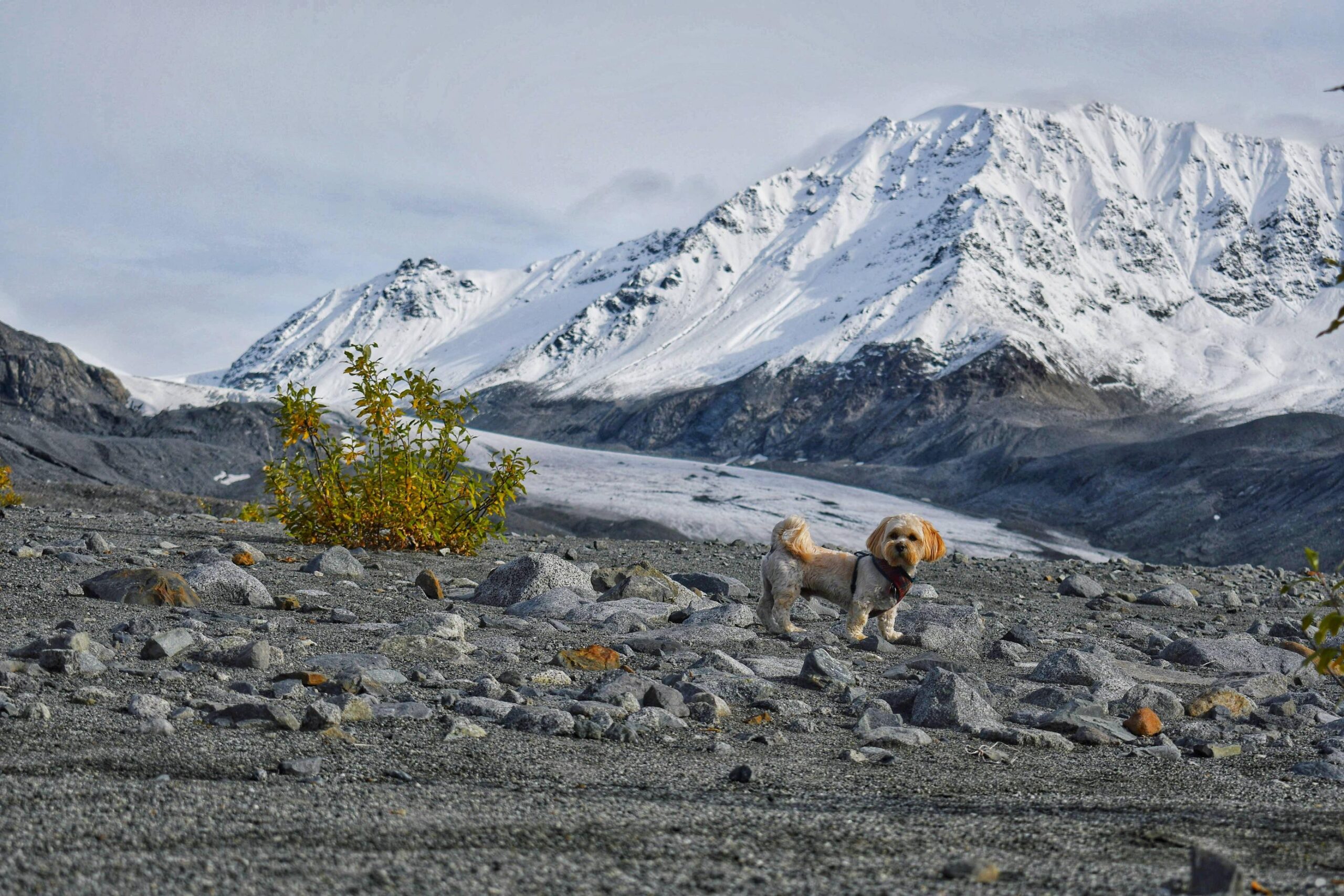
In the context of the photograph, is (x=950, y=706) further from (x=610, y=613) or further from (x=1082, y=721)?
(x=610, y=613)

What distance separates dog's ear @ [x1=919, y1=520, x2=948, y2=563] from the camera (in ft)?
26.4

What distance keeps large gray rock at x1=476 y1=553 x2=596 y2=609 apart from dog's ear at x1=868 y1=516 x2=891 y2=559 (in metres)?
2.23

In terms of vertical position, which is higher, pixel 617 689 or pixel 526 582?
pixel 526 582

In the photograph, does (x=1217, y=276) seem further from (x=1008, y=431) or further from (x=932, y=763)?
(x=932, y=763)

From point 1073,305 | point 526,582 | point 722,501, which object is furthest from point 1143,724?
point 1073,305

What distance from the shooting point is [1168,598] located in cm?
1281

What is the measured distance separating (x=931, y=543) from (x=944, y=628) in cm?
73

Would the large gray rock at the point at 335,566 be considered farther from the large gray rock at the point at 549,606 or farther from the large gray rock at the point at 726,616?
the large gray rock at the point at 726,616

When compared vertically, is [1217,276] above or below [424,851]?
above

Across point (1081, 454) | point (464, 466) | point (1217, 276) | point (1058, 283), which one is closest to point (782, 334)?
point (1058, 283)

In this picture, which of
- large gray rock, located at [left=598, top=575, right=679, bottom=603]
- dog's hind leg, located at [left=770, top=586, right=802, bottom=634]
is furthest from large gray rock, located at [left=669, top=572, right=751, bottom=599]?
dog's hind leg, located at [left=770, top=586, right=802, bottom=634]

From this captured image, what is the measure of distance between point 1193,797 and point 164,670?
419 centimetres

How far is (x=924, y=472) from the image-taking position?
7869 cm

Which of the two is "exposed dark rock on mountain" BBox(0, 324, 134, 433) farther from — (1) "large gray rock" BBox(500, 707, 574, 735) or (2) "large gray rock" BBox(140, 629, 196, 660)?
(1) "large gray rock" BBox(500, 707, 574, 735)
